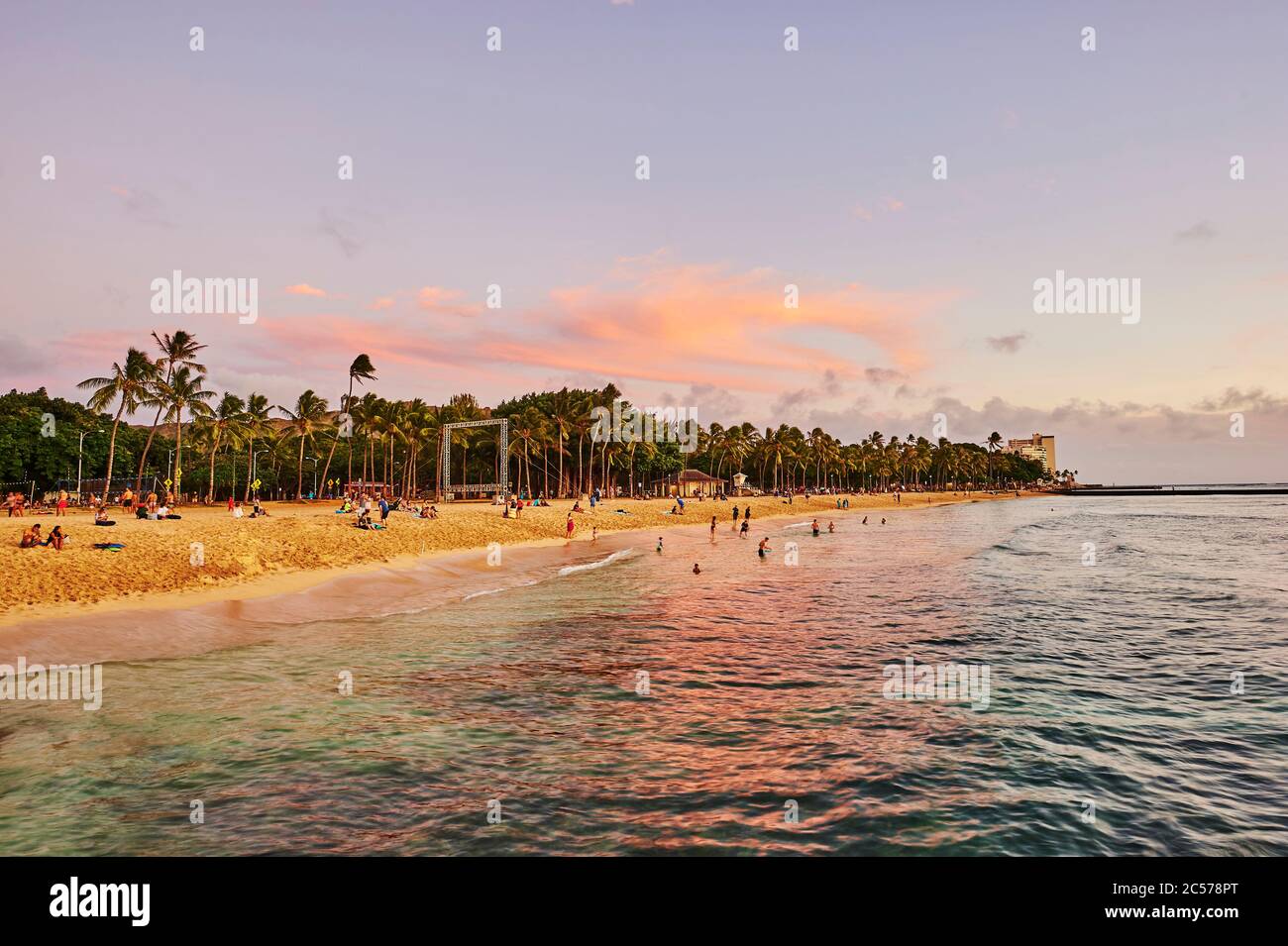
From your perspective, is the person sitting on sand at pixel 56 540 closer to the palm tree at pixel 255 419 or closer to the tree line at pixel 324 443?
the tree line at pixel 324 443

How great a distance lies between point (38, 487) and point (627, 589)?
3023 inches

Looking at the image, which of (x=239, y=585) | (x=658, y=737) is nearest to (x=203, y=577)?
(x=239, y=585)

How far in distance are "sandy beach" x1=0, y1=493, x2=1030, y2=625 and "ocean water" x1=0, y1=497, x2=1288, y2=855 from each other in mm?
2660

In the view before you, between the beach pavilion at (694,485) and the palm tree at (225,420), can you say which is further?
the beach pavilion at (694,485)

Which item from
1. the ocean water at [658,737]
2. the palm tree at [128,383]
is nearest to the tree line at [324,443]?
the palm tree at [128,383]

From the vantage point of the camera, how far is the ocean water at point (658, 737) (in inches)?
338

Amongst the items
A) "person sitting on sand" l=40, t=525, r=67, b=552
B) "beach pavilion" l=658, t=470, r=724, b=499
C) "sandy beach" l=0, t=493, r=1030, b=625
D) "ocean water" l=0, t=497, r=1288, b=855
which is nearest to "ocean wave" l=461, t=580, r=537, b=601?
"ocean water" l=0, t=497, r=1288, b=855

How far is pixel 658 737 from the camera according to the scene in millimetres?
11680

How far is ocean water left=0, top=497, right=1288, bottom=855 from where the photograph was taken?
858 centimetres

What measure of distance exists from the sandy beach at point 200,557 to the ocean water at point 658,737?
→ 2.66 m

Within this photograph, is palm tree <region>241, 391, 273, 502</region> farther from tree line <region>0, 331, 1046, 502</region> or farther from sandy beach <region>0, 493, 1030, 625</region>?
sandy beach <region>0, 493, 1030, 625</region>

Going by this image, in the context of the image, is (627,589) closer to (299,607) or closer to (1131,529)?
(299,607)

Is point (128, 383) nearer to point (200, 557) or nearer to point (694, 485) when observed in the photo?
point (200, 557)
